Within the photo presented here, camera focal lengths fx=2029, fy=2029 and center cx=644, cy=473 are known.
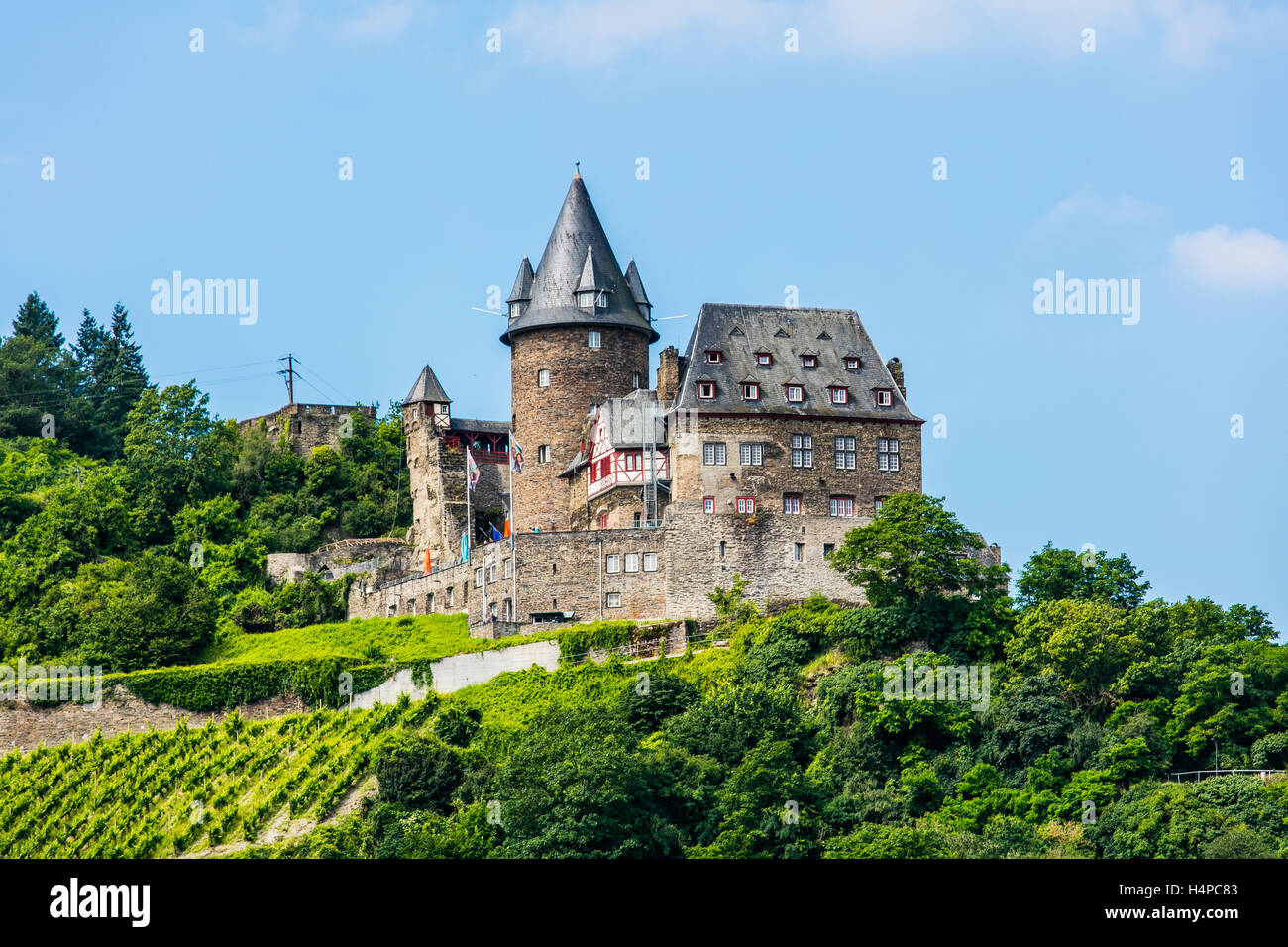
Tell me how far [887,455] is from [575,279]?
1317cm

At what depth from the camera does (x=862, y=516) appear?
63.5 meters

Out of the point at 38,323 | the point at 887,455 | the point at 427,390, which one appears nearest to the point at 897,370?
the point at 887,455

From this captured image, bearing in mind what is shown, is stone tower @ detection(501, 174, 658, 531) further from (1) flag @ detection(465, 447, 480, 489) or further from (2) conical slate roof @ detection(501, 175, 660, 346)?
(1) flag @ detection(465, 447, 480, 489)

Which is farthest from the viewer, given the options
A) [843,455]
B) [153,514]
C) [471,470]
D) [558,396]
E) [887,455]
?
[153,514]

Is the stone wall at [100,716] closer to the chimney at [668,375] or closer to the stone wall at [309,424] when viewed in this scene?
the chimney at [668,375]

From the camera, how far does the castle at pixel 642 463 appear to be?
61344mm

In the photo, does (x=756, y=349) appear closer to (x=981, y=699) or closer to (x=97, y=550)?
(x=981, y=699)

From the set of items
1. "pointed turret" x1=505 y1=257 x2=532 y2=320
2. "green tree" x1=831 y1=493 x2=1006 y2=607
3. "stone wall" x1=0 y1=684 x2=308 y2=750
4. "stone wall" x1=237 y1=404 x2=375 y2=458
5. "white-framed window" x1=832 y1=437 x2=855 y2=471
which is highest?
"pointed turret" x1=505 y1=257 x2=532 y2=320

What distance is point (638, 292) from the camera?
7138 centimetres

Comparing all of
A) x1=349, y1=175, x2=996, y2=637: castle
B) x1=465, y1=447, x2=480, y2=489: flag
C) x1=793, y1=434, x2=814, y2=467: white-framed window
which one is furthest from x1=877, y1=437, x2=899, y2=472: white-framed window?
x1=465, y1=447, x2=480, y2=489: flag

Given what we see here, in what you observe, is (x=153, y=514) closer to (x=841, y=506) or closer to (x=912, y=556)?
(x=841, y=506)

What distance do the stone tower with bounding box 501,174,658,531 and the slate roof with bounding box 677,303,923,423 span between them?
428 cm

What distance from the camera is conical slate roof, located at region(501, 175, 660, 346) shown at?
69.8m
